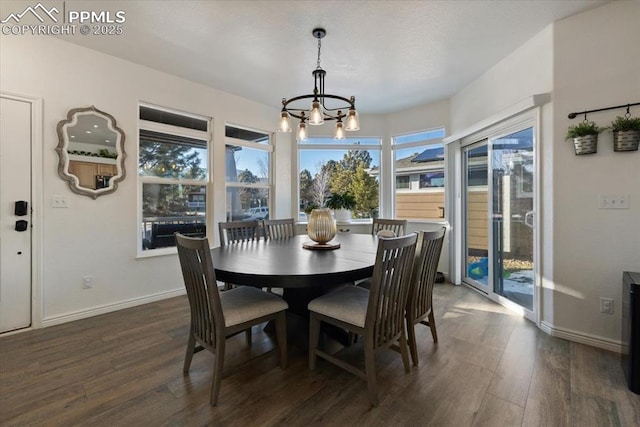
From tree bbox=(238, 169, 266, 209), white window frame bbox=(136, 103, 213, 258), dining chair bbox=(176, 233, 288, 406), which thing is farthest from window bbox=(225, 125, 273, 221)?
dining chair bbox=(176, 233, 288, 406)

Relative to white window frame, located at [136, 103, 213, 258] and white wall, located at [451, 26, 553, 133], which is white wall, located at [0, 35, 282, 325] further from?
→ white wall, located at [451, 26, 553, 133]

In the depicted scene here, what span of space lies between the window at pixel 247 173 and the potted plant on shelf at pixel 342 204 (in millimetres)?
1051

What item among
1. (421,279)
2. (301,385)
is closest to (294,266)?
(301,385)

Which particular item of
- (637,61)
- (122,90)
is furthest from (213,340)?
(637,61)

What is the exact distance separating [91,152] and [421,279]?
11.0ft

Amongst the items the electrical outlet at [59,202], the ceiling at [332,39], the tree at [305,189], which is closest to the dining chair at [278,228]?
the tree at [305,189]

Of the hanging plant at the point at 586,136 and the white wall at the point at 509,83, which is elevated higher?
the white wall at the point at 509,83

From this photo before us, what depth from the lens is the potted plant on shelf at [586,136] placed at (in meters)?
2.25

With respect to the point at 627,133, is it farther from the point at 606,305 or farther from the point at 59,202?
the point at 59,202

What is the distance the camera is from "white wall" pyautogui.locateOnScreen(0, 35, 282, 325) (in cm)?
266

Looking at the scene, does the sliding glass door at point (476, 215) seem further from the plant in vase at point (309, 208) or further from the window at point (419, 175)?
the plant in vase at point (309, 208)

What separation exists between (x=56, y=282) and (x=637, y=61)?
525 cm

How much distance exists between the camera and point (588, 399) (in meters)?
1.67

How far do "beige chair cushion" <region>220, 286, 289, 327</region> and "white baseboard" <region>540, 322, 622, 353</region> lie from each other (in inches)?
92.3
